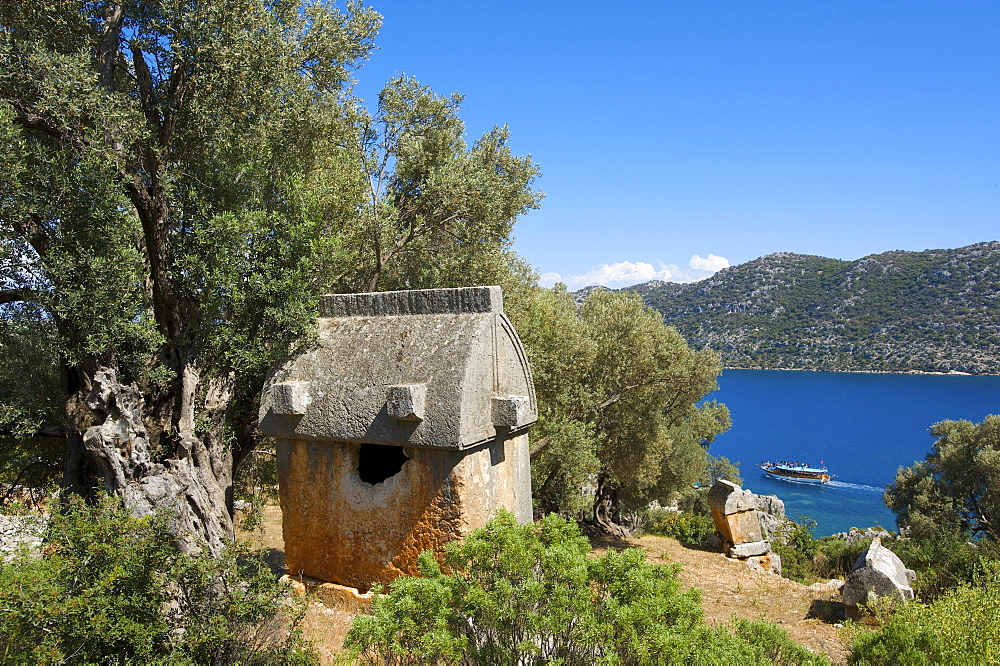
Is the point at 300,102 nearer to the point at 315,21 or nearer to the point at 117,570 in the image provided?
the point at 315,21

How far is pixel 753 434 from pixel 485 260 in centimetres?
8269

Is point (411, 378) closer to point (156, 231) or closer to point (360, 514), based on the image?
point (360, 514)

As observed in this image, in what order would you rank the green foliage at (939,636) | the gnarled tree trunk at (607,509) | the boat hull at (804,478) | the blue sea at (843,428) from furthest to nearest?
the boat hull at (804,478), the blue sea at (843,428), the gnarled tree trunk at (607,509), the green foliage at (939,636)

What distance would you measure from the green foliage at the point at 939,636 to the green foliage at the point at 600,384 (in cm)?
767

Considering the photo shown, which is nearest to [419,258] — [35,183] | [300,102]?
[300,102]

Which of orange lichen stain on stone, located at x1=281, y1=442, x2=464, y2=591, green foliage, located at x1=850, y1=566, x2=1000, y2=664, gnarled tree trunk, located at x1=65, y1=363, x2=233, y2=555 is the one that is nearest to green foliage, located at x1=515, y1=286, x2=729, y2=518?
orange lichen stain on stone, located at x1=281, y1=442, x2=464, y2=591

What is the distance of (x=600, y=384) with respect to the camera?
50.6 ft

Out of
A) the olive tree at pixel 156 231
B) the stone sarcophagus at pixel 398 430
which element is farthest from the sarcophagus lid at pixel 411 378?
the olive tree at pixel 156 231

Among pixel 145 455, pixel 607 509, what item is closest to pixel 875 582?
pixel 607 509

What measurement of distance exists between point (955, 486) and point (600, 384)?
19969 mm

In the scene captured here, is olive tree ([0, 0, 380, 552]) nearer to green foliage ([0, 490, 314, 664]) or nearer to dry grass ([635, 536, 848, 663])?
green foliage ([0, 490, 314, 664])

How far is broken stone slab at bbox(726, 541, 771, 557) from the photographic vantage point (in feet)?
62.1

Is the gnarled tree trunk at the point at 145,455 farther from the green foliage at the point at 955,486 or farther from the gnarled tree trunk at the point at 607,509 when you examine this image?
the green foliage at the point at 955,486

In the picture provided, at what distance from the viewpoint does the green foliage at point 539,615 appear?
4465 millimetres
